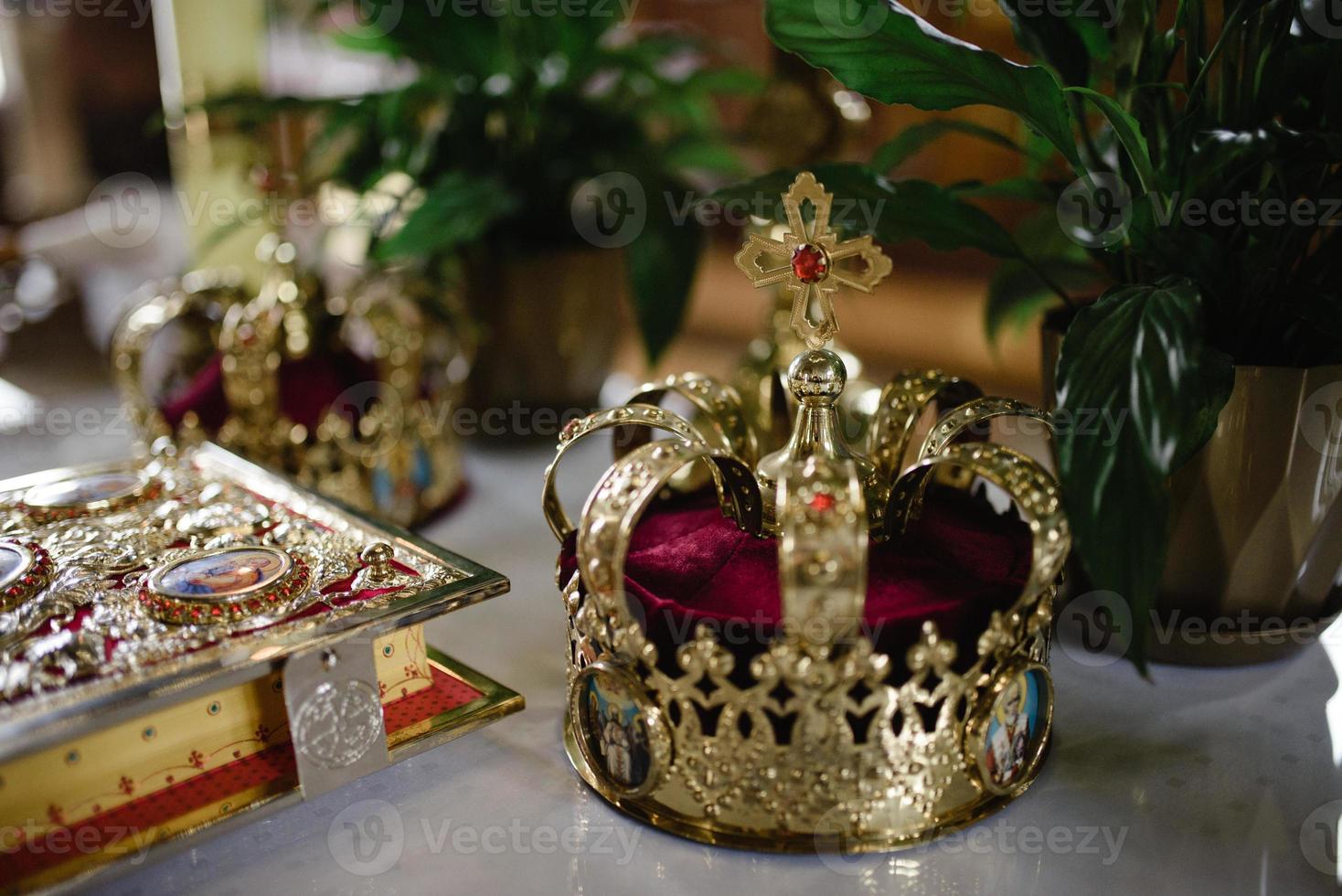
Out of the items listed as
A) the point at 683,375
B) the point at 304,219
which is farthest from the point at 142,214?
the point at 683,375

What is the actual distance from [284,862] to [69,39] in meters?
2.26

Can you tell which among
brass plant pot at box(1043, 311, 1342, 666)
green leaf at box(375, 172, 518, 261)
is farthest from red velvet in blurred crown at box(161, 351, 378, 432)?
brass plant pot at box(1043, 311, 1342, 666)

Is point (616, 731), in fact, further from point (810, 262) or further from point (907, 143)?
point (907, 143)

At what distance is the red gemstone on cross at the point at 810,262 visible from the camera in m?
0.61

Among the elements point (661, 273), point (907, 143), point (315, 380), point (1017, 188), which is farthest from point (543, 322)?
point (1017, 188)

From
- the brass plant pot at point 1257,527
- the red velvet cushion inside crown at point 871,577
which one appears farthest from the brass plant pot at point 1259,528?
the red velvet cushion inside crown at point 871,577

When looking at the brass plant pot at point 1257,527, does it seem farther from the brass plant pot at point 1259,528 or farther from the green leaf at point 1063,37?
the green leaf at point 1063,37

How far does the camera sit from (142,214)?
2.40m

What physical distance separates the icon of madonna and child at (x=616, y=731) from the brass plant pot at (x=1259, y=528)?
371 mm

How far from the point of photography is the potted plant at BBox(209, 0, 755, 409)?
1122 millimetres

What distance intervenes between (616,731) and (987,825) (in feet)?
0.66

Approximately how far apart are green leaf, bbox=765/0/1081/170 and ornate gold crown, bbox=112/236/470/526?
1.73 feet

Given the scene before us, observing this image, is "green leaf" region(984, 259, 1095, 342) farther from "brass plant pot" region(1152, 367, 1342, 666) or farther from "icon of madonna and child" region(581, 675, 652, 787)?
"icon of madonna and child" region(581, 675, 652, 787)

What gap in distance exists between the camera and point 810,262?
0.61 meters
